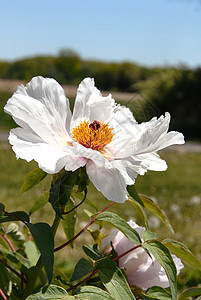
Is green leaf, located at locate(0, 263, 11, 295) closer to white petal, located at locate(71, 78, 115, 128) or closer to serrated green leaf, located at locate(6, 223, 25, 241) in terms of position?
serrated green leaf, located at locate(6, 223, 25, 241)

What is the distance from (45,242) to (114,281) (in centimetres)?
13

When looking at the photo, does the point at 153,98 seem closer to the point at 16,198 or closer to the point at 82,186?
the point at 16,198

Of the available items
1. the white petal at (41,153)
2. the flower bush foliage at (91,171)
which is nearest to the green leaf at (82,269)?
the flower bush foliage at (91,171)

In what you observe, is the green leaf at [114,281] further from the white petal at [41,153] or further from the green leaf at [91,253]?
the white petal at [41,153]

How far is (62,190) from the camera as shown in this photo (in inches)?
25.6

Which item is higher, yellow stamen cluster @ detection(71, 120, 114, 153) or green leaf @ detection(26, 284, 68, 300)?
yellow stamen cluster @ detection(71, 120, 114, 153)

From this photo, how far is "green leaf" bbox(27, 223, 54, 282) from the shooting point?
0.64m

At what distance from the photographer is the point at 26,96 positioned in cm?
69

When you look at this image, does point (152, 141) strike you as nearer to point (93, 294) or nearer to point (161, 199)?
point (93, 294)

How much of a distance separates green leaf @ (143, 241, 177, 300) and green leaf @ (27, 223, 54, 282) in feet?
0.52

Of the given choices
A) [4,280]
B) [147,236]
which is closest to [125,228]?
[147,236]

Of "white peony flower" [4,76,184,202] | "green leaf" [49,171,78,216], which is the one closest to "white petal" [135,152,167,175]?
"white peony flower" [4,76,184,202]

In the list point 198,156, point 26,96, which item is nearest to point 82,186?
point 26,96

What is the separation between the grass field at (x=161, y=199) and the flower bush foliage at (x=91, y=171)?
100mm
